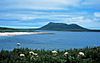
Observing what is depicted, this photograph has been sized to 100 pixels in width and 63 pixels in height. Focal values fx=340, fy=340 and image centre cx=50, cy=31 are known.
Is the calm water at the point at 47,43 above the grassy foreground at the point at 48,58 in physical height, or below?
below

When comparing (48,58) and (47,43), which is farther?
(47,43)

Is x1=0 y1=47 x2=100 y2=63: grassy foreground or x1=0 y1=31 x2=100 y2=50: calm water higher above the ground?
x1=0 y1=47 x2=100 y2=63: grassy foreground

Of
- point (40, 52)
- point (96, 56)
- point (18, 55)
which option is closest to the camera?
point (96, 56)

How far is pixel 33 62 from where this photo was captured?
16031 mm

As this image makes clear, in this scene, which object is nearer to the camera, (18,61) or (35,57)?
(18,61)

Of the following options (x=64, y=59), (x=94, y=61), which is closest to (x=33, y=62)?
(x=64, y=59)

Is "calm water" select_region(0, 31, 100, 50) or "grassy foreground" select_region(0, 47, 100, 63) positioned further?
"calm water" select_region(0, 31, 100, 50)

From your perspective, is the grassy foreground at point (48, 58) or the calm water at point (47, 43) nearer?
the grassy foreground at point (48, 58)

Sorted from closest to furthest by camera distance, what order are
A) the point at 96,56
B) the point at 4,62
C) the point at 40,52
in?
the point at 4,62 < the point at 96,56 < the point at 40,52

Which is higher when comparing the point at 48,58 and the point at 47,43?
the point at 48,58

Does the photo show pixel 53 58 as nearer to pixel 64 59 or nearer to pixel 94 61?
pixel 64 59

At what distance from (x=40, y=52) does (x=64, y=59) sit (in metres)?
3.19

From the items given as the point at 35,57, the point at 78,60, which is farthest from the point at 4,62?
the point at 78,60

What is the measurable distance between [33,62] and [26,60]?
0.53 meters
